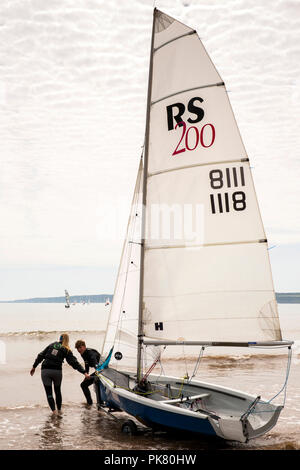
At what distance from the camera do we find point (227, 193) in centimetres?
937

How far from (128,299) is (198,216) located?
2852mm

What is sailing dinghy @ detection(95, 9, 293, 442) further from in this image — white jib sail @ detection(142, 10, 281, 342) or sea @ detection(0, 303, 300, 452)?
sea @ detection(0, 303, 300, 452)

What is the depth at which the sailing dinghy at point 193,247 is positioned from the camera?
29.6 ft

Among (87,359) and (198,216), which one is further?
(87,359)

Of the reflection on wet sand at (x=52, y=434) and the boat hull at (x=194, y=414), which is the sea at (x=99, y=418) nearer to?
the reflection on wet sand at (x=52, y=434)

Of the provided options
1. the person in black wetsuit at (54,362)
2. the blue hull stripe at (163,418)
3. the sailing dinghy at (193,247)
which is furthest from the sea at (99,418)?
the person in black wetsuit at (54,362)

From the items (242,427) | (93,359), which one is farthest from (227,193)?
(93,359)

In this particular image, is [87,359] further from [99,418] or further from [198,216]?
[198,216]

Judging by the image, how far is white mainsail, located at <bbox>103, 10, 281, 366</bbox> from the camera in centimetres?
909

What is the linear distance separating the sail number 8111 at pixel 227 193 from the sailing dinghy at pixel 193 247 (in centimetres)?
2

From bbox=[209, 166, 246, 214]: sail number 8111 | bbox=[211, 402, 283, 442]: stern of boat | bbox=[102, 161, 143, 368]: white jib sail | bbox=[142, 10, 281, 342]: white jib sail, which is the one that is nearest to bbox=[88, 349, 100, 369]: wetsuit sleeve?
bbox=[102, 161, 143, 368]: white jib sail

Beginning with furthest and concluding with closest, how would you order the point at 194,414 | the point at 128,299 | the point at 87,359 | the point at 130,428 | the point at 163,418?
the point at 87,359 → the point at 128,299 → the point at 130,428 → the point at 163,418 → the point at 194,414

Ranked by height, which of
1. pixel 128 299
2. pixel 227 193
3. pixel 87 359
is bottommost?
pixel 87 359

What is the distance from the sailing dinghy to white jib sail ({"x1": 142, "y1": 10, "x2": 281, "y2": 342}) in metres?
0.02
